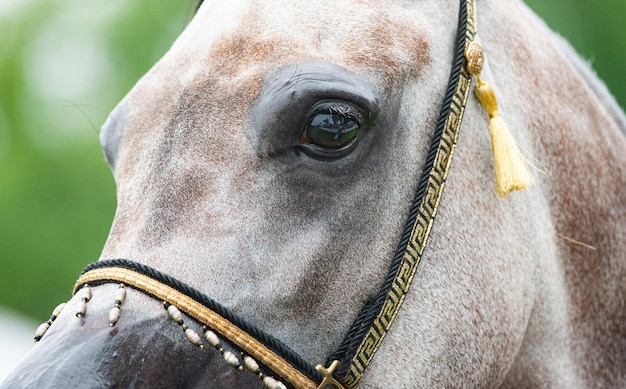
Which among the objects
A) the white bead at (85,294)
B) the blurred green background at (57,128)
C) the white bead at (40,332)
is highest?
the white bead at (85,294)

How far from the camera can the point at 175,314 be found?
2.19 meters

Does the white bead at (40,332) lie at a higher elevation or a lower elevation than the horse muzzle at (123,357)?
lower

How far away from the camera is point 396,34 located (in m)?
2.65

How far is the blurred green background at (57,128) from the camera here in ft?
58.0

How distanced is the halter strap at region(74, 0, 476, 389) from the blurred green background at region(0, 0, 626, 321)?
1477 centimetres

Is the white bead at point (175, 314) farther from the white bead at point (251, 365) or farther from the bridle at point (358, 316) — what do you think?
the white bead at point (251, 365)

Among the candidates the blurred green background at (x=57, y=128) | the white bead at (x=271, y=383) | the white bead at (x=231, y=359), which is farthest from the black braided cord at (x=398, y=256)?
the blurred green background at (x=57, y=128)

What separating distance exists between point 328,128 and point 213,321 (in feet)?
2.32

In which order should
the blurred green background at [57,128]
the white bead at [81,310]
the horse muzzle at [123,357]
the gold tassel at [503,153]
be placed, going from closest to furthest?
the horse muzzle at [123,357], the white bead at [81,310], the gold tassel at [503,153], the blurred green background at [57,128]

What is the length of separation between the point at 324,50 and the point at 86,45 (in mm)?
17657

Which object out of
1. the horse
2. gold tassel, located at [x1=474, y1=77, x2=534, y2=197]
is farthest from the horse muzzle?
gold tassel, located at [x1=474, y1=77, x2=534, y2=197]

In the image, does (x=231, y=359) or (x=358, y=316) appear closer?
(x=231, y=359)

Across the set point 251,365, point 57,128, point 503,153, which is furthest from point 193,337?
point 57,128

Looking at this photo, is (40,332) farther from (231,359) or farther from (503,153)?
(503,153)
